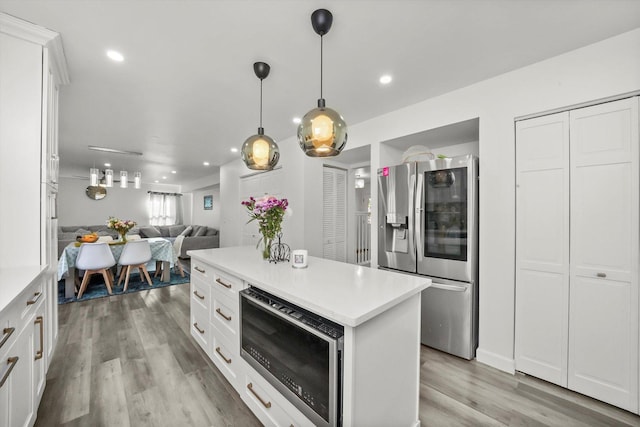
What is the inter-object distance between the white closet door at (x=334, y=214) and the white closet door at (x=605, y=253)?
2901mm

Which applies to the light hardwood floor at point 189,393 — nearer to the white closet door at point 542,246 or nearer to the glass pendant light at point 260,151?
the white closet door at point 542,246

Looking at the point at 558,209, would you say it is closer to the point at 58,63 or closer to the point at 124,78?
the point at 124,78

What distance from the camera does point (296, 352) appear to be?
125 cm

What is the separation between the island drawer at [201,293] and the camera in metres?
2.17

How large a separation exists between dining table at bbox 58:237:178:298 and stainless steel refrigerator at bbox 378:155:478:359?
13.2ft

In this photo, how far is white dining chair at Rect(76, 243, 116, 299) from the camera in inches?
146

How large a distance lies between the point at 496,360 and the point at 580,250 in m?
1.10

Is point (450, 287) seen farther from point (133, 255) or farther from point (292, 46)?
point (133, 255)

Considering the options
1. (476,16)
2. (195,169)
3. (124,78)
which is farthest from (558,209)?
(195,169)

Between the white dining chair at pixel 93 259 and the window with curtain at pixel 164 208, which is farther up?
the window with curtain at pixel 164 208

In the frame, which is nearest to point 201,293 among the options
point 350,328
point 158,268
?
point 350,328

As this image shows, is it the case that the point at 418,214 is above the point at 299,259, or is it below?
above

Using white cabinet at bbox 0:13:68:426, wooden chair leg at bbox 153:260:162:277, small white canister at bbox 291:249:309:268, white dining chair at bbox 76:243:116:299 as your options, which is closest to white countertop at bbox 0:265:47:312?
white cabinet at bbox 0:13:68:426

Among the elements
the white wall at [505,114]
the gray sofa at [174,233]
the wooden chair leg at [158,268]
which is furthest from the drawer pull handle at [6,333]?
the gray sofa at [174,233]
